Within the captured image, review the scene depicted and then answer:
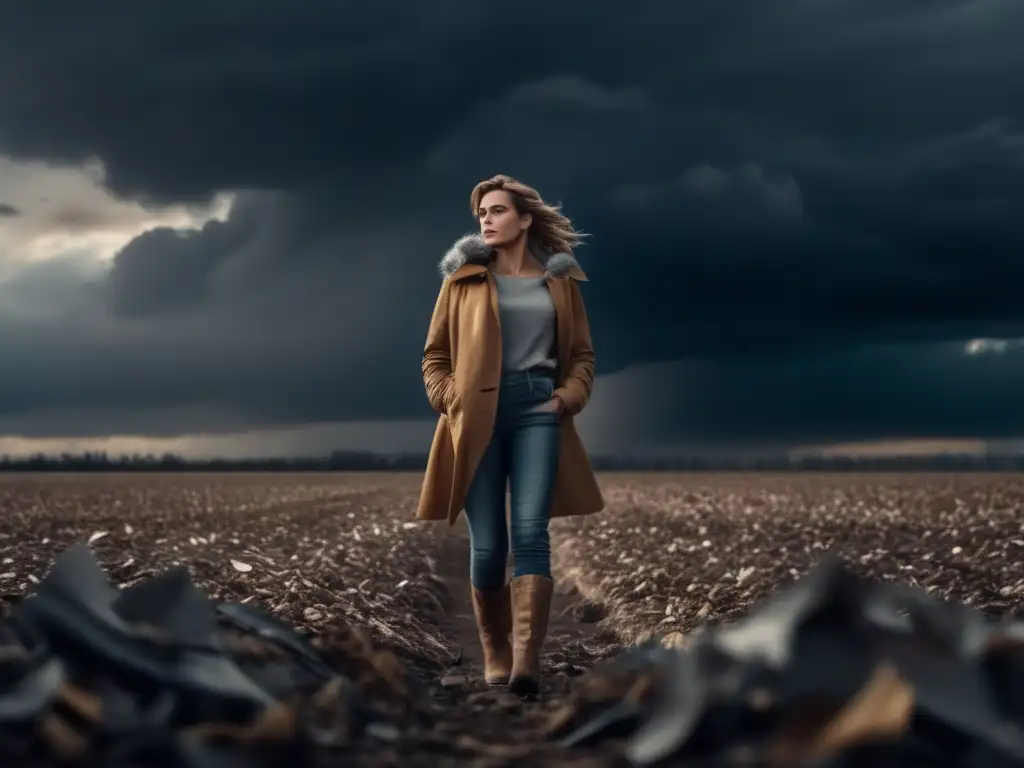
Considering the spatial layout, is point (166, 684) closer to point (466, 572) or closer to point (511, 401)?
point (511, 401)

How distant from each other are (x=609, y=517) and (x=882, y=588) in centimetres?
1242

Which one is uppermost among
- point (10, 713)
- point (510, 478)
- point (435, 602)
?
point (510, 478)

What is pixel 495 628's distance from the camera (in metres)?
6.02

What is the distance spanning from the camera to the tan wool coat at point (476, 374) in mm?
5586

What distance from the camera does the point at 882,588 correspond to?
158 inches

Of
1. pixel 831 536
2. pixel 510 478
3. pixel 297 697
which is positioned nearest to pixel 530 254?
pixel 510 478

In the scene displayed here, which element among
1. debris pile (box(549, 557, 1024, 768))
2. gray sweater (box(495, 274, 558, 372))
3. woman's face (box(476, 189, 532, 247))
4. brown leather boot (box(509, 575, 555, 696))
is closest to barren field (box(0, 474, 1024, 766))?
brown leather boot (box(509, 575, 555, 696))

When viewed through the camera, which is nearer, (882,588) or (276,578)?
(882,588)

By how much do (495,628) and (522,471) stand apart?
99 centimetres

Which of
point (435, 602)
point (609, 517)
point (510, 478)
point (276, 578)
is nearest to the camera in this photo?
point (510, 478)

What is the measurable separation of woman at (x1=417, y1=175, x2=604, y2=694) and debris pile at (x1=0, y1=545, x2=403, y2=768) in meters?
1.30

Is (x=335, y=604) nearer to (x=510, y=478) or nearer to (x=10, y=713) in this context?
(x=510, y=478)

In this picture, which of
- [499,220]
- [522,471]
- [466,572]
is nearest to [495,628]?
[522,471]

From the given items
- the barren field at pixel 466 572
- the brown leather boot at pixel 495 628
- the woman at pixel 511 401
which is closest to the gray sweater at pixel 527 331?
the woman at pixel 511 401
